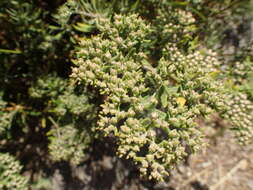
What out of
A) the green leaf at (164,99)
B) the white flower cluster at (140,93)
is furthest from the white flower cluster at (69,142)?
the green leaf at (164,99)

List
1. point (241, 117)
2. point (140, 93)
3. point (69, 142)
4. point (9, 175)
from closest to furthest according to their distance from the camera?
1. point (140, 93)
2. point (241, 117)
3. point (9, 175)
4. point (69, 142)

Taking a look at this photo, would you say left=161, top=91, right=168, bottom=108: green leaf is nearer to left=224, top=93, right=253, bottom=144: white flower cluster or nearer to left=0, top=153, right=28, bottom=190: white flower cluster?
left=224, top=93, right=253, bottom=144: white flower cluster

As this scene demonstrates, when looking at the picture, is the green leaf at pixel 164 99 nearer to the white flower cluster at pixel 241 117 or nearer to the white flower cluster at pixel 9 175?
the white flower cluster at pixel 241 117

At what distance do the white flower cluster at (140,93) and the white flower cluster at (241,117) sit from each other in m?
0.25

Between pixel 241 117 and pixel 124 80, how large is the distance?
1.19m

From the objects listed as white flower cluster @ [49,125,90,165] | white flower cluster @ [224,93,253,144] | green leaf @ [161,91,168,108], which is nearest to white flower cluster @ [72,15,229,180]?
green leaf @ [161,91,168,108]

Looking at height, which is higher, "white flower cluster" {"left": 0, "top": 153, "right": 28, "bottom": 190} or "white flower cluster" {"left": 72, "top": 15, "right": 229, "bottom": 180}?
"white flower cluster" {"left": 72, "top": 15, "right": 229, "bottom": 180}

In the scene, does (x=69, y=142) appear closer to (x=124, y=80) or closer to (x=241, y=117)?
(x=124, y=80)

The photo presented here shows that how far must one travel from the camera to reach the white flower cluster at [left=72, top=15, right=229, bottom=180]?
167 cm

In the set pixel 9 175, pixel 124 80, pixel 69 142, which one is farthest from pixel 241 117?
pixel 9 175

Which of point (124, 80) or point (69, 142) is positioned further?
point (69, 142)

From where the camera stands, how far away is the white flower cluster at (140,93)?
167cm

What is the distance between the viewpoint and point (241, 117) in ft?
6.89

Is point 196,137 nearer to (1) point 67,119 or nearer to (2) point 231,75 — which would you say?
(2) point 231,75
